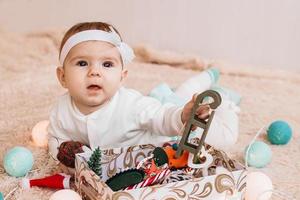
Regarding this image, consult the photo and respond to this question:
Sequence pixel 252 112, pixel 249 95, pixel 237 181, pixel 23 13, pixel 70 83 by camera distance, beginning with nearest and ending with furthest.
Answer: pixel 237 181, pixel 70 83, pixel 252 112, pixel 249 95, pixel 23 13

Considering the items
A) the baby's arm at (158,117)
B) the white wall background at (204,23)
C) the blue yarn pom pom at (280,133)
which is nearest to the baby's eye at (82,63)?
the baby's arm at (158,117)

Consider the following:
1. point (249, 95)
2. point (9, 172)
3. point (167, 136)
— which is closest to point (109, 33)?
point (167, 136)

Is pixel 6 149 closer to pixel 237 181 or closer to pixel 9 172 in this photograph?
pixel 9 172

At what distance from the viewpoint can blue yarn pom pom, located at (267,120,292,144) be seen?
4.68 ft

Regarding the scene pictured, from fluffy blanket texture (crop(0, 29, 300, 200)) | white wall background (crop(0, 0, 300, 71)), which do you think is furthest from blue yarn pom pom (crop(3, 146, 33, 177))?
white wall background (crop(0, 0, 300, 71))

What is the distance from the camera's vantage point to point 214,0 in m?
2.20

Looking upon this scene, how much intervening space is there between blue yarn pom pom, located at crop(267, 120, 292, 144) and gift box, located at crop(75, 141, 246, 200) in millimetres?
407

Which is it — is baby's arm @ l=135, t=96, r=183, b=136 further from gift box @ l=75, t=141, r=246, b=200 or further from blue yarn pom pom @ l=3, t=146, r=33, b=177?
blue yarn pom pom @ l=3, t=146, r=33, b=177

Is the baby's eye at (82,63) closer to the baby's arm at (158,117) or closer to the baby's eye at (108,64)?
the baby's eye at (108,64)

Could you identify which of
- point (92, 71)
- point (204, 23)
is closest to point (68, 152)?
point (92, 71)

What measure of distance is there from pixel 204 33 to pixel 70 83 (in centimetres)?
112

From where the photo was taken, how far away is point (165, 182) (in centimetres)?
101

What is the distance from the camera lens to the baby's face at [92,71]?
1.19 metres

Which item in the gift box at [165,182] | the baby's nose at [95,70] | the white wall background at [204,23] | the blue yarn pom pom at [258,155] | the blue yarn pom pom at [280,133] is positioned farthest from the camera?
the white wall background at [204,23]
